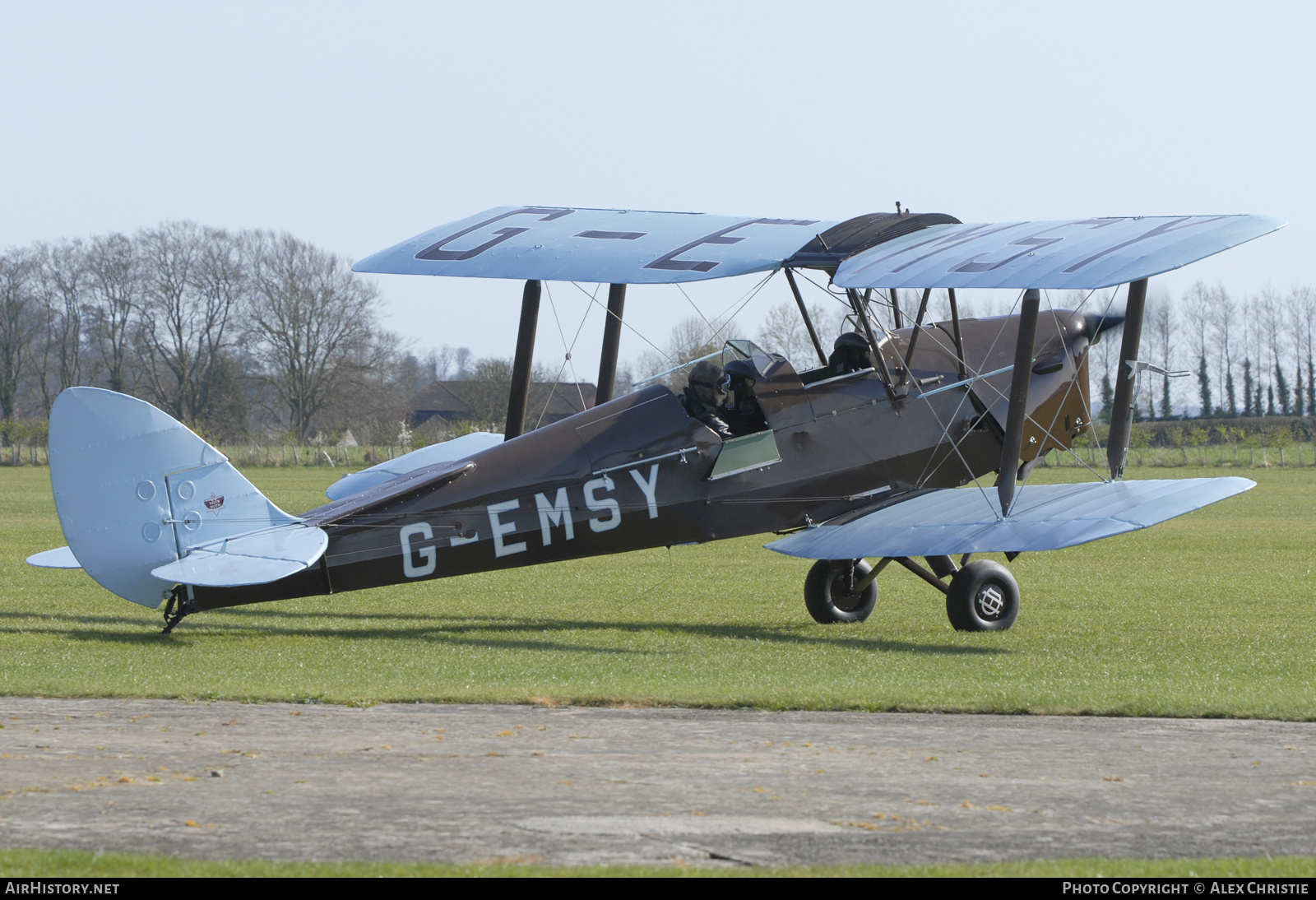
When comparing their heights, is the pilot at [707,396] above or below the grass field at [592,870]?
above

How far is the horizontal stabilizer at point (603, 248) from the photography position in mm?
11078

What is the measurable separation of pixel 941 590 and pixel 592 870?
7.36m

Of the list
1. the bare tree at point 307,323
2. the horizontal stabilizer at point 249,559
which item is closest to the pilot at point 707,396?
the horizontal stabilizer at point 249,559

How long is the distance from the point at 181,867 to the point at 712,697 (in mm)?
3849

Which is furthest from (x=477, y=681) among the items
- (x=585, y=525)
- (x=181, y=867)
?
(x=181, y=867)

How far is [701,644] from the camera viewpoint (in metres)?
10.5

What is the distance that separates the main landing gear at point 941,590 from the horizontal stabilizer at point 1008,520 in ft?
0.82

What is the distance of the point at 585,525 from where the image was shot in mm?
10508

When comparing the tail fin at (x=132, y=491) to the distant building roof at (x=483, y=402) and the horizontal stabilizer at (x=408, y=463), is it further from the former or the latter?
the distant building roof at (x=483, y=402)

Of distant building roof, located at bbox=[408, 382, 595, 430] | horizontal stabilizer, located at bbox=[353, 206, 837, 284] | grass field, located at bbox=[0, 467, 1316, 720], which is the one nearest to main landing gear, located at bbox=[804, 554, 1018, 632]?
grass field, located at bbox=[0, 467, 1316, 720]

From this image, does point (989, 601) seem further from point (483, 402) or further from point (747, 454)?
point (483, 402)

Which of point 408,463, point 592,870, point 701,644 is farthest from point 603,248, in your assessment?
point 592,870

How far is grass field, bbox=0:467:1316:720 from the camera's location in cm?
790
